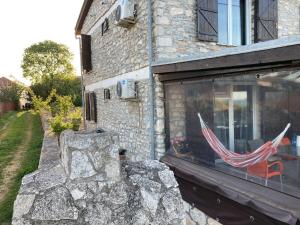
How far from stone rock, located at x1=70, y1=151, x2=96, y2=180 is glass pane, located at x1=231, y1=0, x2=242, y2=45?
6686 mm

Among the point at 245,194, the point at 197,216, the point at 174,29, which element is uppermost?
the point at 174,29

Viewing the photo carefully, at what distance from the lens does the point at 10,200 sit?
21.2 ft

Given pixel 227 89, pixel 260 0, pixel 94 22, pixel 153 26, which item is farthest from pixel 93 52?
pixel 227 89

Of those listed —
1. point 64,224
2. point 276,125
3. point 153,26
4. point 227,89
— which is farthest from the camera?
point 153,26

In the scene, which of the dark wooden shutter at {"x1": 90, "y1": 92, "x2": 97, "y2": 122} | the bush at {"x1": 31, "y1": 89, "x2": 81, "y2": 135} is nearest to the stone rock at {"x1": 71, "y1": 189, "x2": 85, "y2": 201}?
the bush at {"x1": 31, "y1": 89, "x2": 81, "y2": 135}

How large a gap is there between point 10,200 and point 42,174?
4.78 metres

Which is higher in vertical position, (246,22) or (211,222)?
(246,22)

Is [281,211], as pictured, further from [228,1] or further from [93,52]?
[93,52]

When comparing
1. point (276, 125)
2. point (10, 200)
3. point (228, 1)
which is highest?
point (228, 1)

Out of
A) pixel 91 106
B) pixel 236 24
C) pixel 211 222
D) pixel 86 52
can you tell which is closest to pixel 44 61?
pixel 86 52

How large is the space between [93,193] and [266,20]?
7.55 m

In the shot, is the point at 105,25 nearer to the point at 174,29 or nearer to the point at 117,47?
the point at 117,47

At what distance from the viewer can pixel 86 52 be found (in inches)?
522

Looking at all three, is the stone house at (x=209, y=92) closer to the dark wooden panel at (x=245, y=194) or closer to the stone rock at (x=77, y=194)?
the dark wooden panel at (x=245, y=194)
